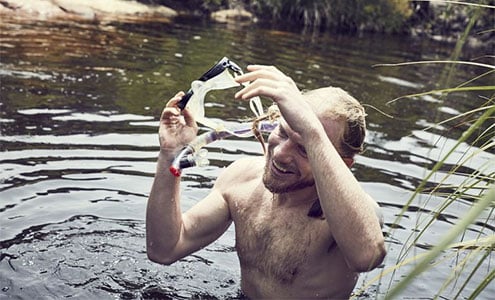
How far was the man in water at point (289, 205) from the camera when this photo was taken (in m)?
2.58

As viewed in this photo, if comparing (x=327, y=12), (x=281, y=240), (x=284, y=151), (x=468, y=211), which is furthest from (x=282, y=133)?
(x=327, y=12)

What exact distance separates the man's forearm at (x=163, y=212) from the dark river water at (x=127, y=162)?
426 millimetres

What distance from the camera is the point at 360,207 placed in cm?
259

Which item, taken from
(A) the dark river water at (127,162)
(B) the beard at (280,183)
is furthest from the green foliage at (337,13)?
(B) the beard at (280,183)

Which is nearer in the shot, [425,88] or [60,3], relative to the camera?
A: [425,88]

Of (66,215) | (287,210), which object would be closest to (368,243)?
(287,210)

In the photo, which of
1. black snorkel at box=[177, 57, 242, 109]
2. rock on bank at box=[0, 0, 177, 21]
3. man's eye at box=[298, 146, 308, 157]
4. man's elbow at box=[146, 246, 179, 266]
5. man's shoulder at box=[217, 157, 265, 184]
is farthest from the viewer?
rock on bank at box=[0, 0, 177, 21]

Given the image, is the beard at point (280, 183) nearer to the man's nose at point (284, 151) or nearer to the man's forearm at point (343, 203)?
the man's nose at point (284, 151)

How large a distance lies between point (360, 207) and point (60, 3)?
632 inches

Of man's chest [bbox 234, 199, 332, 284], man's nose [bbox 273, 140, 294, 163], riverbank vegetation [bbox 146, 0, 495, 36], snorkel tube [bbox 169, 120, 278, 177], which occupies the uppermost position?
man's nose [bbox 273, 140, 294, 163]

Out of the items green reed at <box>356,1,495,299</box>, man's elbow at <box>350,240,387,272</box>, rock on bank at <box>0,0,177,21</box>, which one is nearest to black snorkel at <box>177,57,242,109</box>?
green reed at <box>356,1,495,299</box>

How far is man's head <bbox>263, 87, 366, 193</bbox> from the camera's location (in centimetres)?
291

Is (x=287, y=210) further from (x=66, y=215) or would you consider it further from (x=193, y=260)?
(x=66, y=215)

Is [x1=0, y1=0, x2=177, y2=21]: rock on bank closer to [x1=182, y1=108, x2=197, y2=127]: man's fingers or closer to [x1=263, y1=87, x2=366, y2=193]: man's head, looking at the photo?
[x1=182, y1=108, x2=197, y2=127]: man's fingers
